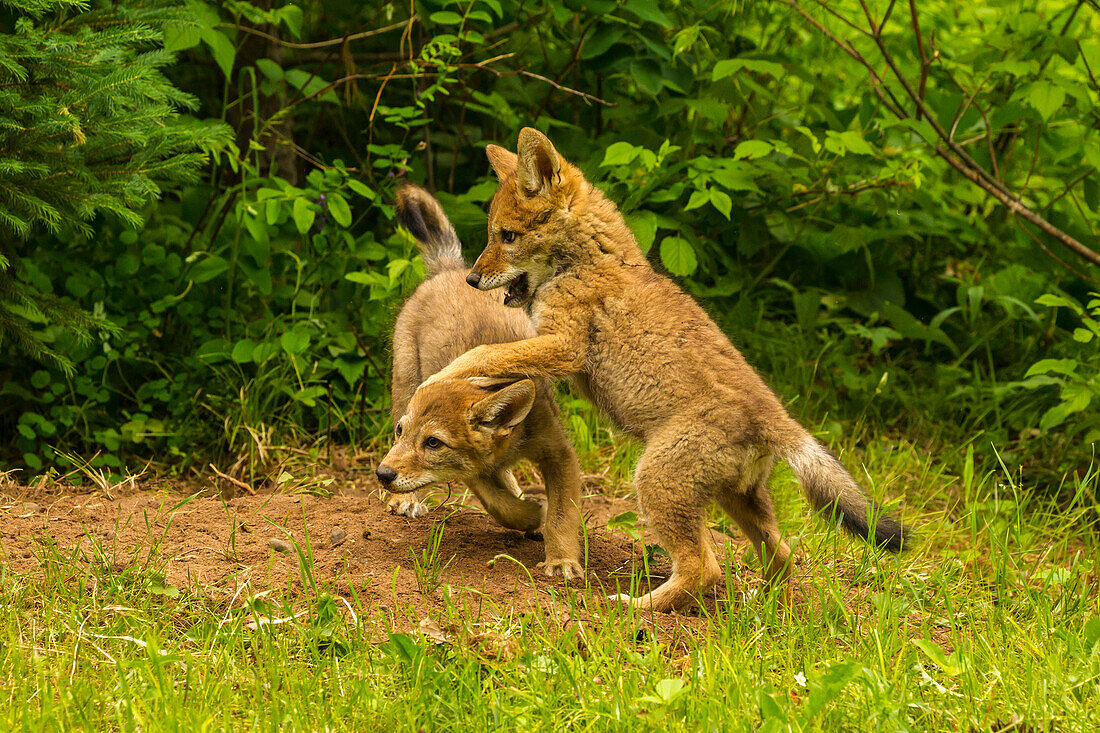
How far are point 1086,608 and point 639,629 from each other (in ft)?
6.83

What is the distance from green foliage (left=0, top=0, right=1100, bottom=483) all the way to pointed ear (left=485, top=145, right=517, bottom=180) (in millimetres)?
751

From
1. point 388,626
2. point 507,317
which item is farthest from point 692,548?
point 507,317

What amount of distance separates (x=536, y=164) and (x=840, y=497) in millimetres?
1910

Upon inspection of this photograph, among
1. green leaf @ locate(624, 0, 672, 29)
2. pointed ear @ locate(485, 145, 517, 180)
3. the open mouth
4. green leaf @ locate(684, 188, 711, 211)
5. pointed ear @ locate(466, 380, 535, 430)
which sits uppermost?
green leaf @ locate(624, 0, 672, 29)

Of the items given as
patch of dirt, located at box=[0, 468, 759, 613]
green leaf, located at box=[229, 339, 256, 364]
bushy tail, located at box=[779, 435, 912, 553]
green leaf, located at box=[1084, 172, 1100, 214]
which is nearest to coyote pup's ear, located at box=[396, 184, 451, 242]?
green leaf, located at box=[229, 339, 256, 364]

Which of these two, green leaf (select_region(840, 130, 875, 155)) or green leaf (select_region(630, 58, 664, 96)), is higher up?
green leaf (select_region(630, 58, 664, 96))

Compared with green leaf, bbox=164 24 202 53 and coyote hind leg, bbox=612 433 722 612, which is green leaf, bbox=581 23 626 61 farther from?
coyote hind leg, bbox=612 433 722 612

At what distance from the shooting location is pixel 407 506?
16.0 feet

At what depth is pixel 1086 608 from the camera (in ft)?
14.4

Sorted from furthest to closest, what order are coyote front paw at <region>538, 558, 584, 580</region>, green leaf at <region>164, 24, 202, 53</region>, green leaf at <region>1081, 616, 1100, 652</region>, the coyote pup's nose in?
1. green leaf at <region>164, 24, 202, 53</region>
2. coyote front paw at <region>538, 558, 584, 580</region>
3. the coyote pup's nose
4. green leaf at <region>1081, 616, 1100, 652</region>

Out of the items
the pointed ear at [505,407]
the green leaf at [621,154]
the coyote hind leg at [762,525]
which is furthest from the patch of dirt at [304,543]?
the green leaf at [621,154]

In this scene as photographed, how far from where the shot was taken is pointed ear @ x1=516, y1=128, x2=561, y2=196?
4406 mm

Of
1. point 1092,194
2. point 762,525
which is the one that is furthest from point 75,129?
point 1092,194

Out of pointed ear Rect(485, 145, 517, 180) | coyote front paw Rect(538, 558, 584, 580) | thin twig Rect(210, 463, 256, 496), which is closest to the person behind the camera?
coyote front paw Rect(538, 558, 584, 580)
